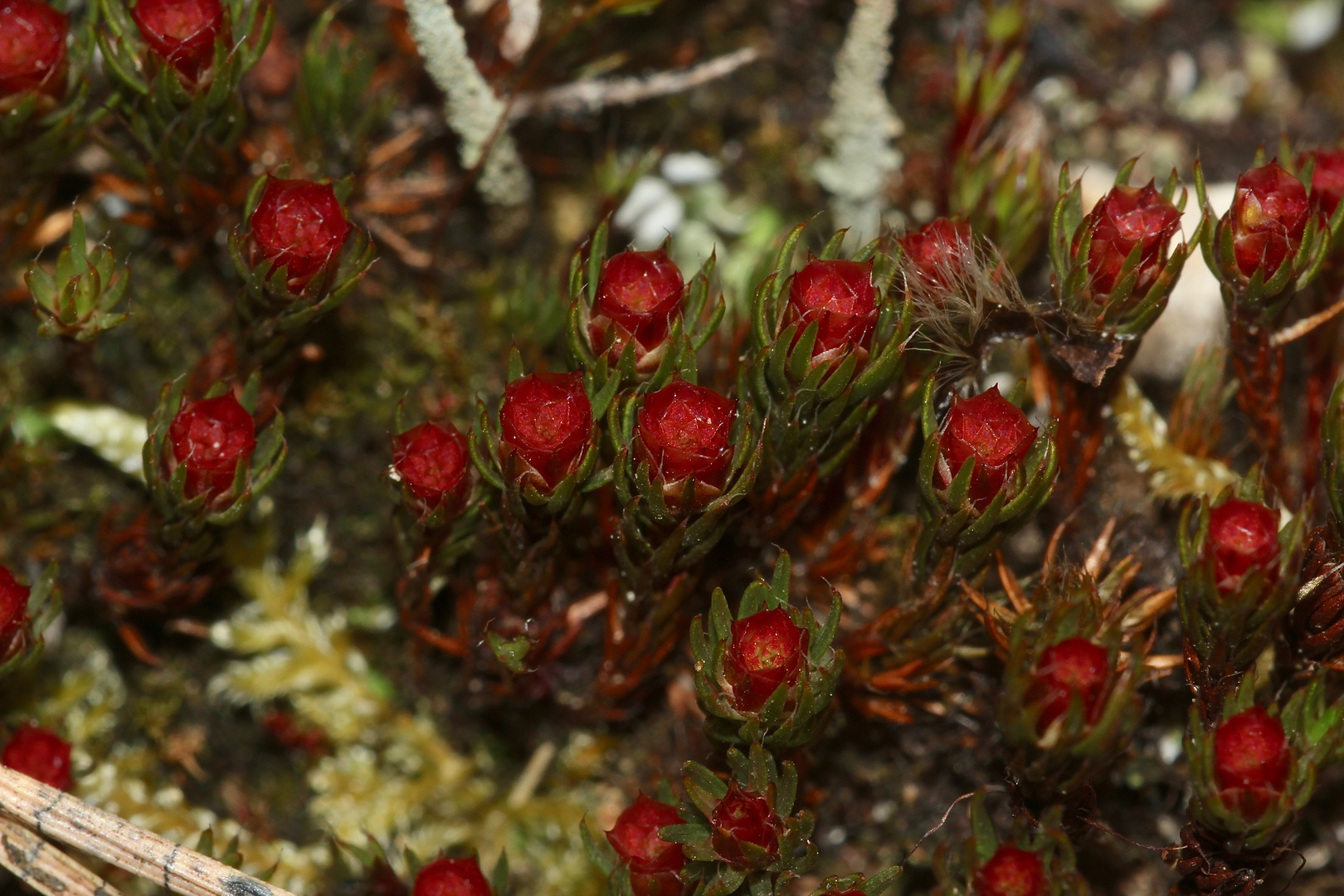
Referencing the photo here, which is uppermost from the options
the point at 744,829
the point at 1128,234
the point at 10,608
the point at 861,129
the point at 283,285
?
the point at 1128,234

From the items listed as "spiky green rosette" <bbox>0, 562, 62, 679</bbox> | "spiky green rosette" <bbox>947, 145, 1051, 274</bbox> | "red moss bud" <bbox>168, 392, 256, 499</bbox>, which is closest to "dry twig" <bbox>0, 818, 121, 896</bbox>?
"spiky green rosette" <bbox>0, 562, 62, 679</bbox>

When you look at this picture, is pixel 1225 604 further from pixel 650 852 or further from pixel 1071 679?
pixel 650 852

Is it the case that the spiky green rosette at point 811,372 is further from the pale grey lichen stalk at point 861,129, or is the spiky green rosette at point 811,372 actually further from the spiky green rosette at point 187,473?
the spiky green rosette at point 187,473

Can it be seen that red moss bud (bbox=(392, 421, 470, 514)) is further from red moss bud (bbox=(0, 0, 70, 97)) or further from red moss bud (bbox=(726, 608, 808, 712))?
red moss bud (bbox=(0, 0, 70, 97))

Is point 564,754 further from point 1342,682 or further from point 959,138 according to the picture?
point 959,138

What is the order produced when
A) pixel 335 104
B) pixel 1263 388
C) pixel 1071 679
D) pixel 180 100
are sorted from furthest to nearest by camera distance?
pixel 335 104 < pixel 1263 388 < pixel 180 100 < pixel 1071 679

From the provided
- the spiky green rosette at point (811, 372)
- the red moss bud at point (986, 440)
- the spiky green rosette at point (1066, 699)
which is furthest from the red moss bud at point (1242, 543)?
the spiky green rosette at point (811, 372)

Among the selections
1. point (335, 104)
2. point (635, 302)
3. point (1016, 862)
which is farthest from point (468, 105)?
point (1016, 862)
